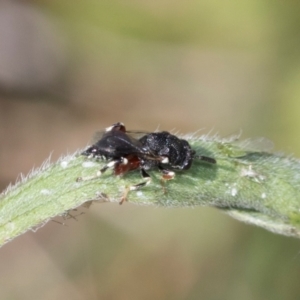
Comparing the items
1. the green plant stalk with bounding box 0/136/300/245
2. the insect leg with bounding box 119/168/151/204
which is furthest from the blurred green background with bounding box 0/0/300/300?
the insect leg with bounding box 119/168/151/204

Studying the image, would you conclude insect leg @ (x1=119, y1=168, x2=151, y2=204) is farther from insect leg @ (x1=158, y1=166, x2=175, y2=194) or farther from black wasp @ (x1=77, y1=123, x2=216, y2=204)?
insect leg @ (x1=158, y1=166, x2=175, y2=194)

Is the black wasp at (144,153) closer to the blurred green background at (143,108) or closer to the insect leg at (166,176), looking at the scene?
the insect leg at (166,176)

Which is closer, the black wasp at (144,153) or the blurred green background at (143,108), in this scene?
the black wasp at (144,153)

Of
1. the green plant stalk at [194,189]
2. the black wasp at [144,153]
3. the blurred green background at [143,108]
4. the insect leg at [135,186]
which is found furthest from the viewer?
the blurred green background at [143,108]

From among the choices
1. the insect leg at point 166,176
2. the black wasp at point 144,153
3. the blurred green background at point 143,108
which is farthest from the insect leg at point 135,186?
the blurred green background at point 143,108

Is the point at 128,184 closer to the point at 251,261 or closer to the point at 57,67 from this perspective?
the point at 251,261

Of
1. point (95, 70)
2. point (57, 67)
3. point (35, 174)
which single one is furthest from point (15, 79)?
point (35, 174)

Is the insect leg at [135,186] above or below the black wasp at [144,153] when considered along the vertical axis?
below
